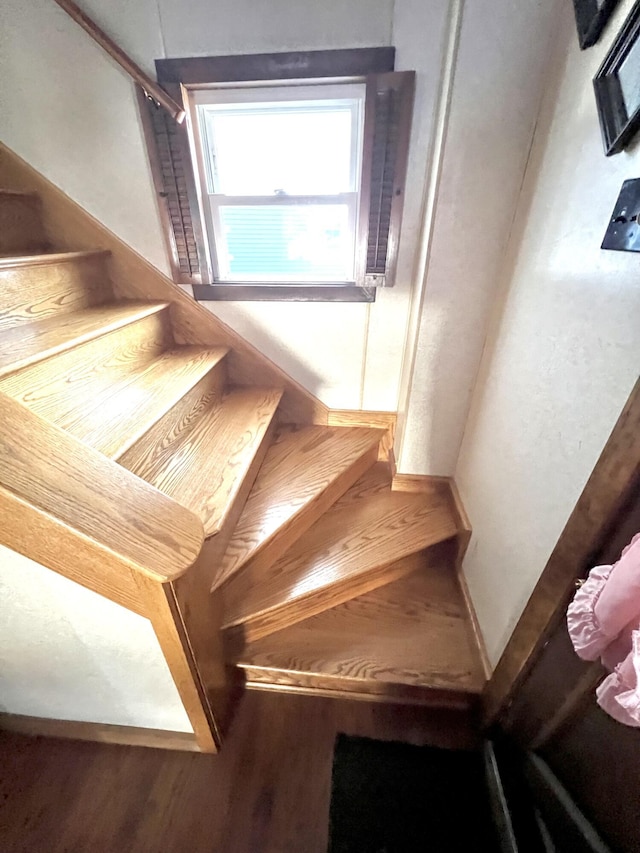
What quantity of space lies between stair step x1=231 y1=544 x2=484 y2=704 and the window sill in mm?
1132

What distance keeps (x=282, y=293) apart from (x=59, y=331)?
867 millimetres

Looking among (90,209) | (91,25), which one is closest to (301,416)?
(90,209)

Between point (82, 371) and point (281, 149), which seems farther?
point (281, 149)

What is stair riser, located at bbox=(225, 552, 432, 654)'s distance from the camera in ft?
4.09

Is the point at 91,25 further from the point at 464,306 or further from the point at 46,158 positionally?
the point at 464,306

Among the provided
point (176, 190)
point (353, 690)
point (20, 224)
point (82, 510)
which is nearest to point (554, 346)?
point (82, 510)

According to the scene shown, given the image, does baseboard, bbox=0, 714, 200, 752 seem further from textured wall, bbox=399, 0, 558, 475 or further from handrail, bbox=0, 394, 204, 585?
textured wall, bbox=399, 0, 558, 475

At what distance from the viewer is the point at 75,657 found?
36.9 inches

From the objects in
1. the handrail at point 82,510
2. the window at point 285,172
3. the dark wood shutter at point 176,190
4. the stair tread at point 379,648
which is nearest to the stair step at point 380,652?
the stair tread at point 379,648

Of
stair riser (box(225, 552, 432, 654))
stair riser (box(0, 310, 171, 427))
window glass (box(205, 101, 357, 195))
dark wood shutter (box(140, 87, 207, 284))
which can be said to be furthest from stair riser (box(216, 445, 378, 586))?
window glass (box(205, 101, 357, 195))

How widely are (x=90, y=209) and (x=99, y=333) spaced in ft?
2.43

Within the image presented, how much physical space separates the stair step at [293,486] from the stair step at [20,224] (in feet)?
4.38

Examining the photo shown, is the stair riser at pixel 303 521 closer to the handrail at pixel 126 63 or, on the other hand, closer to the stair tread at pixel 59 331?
the stair tread at pixel 59 331

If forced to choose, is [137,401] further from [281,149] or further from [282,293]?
[281,149]
